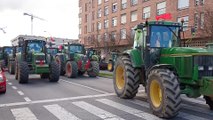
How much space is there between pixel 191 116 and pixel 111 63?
840 inches

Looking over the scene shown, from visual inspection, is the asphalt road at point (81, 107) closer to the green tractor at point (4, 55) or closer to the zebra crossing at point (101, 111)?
the zebra crossing at point (101, 111)

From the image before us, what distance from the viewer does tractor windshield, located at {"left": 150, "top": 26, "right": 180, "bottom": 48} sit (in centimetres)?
991

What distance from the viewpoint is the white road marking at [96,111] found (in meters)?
8.09

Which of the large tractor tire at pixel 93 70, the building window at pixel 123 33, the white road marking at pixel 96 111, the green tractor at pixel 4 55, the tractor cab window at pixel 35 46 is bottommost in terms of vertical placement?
the white road marking at pixel 96 111

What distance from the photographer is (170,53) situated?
30.3 feet

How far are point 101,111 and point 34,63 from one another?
890 centimetres

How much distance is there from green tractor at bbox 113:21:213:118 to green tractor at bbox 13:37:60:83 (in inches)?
230

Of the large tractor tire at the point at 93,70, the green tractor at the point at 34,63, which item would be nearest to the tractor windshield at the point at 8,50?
the green tractor at the point at 34,63

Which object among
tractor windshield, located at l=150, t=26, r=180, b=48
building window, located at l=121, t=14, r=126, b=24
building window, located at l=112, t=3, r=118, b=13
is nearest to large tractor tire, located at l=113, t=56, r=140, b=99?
tractor windshield, located at l=150, t=26, r=180, b=48

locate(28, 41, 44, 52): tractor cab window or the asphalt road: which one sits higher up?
locate(28, 41, 44, 52): tractor cab window

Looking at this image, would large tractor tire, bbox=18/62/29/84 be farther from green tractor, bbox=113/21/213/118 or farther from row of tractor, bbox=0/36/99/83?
green tractor, bbox=113/21/213/118

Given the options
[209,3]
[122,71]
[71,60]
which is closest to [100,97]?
[122,71]

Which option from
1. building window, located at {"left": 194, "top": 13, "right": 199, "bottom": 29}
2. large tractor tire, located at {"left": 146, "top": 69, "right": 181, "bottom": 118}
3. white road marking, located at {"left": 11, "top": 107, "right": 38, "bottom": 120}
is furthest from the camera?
building window, located at {"left": 194, "top": 13, "right": 199, "bottom": 29}

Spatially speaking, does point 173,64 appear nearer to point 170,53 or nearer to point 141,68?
point 170,53
